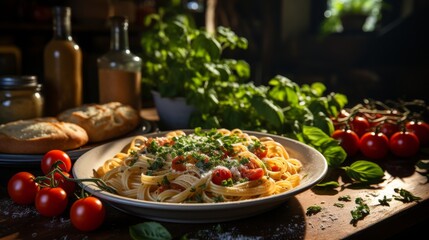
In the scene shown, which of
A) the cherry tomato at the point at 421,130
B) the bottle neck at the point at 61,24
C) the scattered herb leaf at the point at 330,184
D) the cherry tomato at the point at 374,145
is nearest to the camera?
the scattered herb leaf at the point at 330,184

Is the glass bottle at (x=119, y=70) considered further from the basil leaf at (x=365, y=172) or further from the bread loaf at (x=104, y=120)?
the basil leaf at (x=365, y=172)

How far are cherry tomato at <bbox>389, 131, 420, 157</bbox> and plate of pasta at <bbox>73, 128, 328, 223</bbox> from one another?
45 cm

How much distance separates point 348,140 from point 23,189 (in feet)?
3.73

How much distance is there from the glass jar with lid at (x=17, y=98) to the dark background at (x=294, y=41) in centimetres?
202

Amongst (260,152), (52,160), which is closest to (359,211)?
(260,152)

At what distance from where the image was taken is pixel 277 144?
1.58 meters

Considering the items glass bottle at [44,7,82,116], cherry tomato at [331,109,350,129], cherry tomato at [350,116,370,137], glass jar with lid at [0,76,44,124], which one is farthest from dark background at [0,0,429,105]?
cherry tomato at [350,116,370,137]

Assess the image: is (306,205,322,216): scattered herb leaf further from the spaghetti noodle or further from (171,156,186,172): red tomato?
(171,156,186,172): red tomato

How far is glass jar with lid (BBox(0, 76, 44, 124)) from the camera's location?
1.86 m

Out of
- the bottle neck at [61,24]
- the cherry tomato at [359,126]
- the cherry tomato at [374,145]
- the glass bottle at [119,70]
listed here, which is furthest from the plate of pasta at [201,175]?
the bottle neck at [61,24]

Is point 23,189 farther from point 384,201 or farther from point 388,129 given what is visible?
point 388,129

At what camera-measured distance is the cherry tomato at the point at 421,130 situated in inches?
76.7

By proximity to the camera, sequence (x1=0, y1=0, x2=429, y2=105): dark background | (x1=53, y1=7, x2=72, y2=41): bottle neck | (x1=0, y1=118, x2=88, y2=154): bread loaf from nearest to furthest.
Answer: (x1=0, y1=118, x2=88, y2=154): bread loaf → (x1=53, y1=7, x2=72, y2=41): bottle neck → (x1=0, y1=0, x2=429, y2=105): dark background

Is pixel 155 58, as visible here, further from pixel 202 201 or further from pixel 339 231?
pixel 339 231
